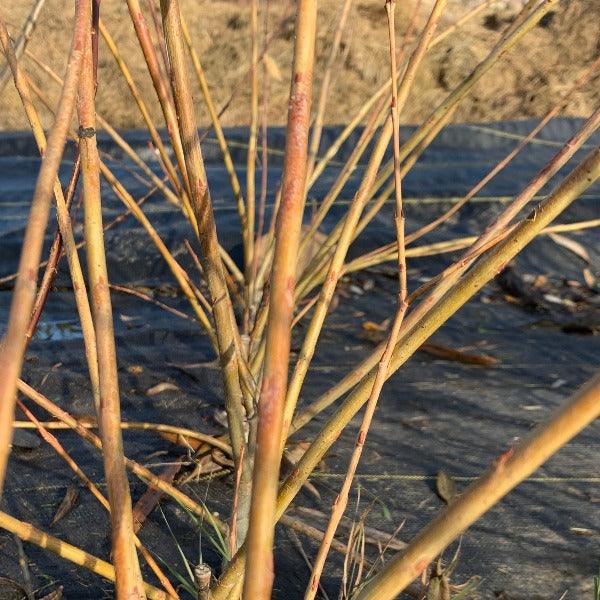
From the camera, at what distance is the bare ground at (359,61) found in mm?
8234

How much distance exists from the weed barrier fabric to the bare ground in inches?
148

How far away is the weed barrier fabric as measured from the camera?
1519 millimetres

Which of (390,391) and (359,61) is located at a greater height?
(359,61)

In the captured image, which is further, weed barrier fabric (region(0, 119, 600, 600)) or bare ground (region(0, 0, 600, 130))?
bare ground (region(0, 0, 600, 130))

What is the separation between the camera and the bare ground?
823 centimetres

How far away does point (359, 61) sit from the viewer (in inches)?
340

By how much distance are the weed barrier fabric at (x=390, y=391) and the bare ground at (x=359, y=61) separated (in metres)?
3.76

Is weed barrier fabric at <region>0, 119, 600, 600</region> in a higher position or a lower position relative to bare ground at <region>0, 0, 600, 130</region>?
lower

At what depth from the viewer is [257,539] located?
0.51 m

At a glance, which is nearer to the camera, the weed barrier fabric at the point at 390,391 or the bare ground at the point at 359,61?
the weed barrier fabric at the point at 390,391

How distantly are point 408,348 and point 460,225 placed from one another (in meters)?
3.53

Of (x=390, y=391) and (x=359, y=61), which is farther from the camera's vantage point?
(x=359, y=61)

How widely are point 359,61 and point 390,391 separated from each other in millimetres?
6740

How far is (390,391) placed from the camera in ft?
7.68
